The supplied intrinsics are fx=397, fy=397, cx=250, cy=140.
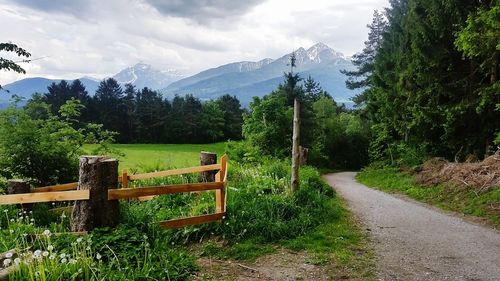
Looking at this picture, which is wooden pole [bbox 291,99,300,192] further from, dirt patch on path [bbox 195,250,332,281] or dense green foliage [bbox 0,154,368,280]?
dirt patch on path [bbox 195,250,332,281]

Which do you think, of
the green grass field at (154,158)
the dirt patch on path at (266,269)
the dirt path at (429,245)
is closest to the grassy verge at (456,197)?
the dirt path at (429,245)

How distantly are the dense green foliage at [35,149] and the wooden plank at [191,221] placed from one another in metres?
6.50

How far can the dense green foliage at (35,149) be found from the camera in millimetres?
11211

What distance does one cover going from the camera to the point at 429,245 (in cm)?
780

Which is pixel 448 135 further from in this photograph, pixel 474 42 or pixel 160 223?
pixel 160 223

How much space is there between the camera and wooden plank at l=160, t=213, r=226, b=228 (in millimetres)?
6895

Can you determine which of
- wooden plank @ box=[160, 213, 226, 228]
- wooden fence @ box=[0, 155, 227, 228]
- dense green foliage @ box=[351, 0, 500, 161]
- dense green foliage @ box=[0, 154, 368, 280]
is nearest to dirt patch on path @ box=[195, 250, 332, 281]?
Result: dense green foliage @ box=[0, 154, 368, 280]

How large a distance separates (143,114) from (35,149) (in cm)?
6835

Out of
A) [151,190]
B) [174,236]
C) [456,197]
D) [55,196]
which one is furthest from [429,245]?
[55,196]

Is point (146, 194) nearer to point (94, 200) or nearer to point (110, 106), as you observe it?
point (94, 200)

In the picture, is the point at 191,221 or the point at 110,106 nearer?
the point at 191,221

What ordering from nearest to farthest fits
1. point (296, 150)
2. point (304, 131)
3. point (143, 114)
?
1. point (296, 150)
2. point (304, 131)
3. point (143, 114)

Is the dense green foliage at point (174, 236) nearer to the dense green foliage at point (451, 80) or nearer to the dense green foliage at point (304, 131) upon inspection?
the dense green foliage at point (451, 80)

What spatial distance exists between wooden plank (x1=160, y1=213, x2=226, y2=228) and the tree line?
6974cm
